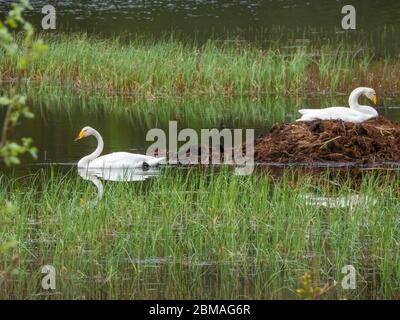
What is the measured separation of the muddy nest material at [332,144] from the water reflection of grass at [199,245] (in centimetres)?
488

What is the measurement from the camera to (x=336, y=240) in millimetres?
9227

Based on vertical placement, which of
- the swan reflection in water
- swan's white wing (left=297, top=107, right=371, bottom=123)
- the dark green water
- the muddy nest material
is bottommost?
the swan reflection in water

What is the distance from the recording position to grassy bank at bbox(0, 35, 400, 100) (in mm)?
25125

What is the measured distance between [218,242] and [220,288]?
0.94 m

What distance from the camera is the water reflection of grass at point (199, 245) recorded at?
8.48 metres

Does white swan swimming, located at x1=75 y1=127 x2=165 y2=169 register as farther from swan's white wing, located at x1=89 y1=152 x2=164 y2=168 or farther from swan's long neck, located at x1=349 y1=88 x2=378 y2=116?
swan's long neck, located at x1=349 y1=88 x2=378 y2=116

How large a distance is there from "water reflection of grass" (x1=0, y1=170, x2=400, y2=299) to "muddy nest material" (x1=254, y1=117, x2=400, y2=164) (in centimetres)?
488

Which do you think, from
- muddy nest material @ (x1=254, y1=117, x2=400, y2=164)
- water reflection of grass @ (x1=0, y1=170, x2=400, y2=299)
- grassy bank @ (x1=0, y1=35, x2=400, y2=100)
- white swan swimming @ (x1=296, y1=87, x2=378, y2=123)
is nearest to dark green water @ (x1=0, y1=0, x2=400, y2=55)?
grassy bank @ (x1=0, y1=35, x2=400, y2=100)

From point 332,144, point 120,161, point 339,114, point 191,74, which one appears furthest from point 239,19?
point 120,161

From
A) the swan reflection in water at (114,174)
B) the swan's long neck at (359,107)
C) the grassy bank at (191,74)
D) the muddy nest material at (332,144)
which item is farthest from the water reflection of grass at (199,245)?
the grassy bank at (191,74)

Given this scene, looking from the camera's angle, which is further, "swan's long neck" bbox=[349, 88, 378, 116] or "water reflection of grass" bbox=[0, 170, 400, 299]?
"swan's long neck" bbox=[349, 88, 378, 116]

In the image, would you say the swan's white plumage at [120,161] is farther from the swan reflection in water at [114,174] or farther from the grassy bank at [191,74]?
the grassy bank at [191,74]

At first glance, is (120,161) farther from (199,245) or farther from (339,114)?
(199,245)
